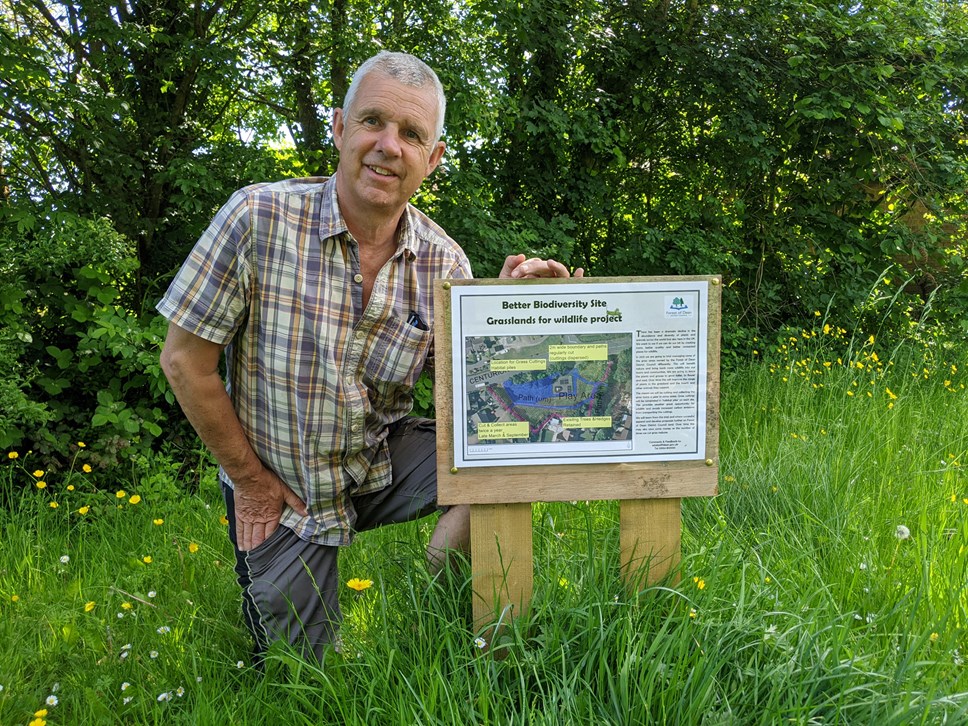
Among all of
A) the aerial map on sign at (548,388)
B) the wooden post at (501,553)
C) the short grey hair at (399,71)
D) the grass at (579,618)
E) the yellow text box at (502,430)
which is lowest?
the grass at (579,618)

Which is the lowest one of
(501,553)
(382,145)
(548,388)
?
(501,553)

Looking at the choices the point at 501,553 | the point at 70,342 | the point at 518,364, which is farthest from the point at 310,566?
the point at 70,342

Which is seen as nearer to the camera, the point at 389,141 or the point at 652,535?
the point at 652,535

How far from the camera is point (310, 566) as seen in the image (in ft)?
7.68

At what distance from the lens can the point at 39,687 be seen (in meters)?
2.25

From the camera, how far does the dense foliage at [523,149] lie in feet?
12.7

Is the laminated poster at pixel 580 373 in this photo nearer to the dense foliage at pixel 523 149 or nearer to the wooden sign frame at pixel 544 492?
the wooden sign frame at pixel 544 492

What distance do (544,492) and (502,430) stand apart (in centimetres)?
20

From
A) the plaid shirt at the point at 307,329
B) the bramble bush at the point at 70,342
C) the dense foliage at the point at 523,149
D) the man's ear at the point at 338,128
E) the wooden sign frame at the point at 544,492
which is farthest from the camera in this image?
the dense foliage at the point at 523,149

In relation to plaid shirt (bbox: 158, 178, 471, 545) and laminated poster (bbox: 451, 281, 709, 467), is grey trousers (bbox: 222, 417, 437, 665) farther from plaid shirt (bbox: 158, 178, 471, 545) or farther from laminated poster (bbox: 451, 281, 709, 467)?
laminated poster (bbox: 451, 281, 709, 467)

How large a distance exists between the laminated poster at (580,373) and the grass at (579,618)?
349 mm

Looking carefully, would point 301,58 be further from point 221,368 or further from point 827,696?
point 827,696

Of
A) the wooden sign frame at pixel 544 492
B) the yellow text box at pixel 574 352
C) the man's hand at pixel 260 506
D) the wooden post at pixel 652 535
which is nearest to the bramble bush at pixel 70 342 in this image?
the man's hand at pixel 260 506

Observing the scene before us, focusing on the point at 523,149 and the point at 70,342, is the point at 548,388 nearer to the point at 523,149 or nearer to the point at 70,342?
the point at 70,342
